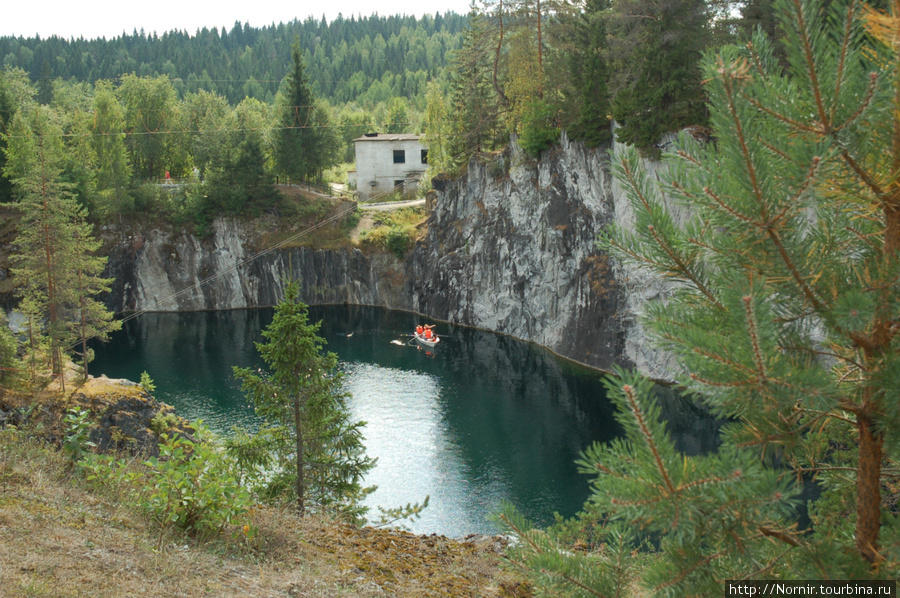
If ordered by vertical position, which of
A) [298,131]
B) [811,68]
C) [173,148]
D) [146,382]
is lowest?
[146,382]

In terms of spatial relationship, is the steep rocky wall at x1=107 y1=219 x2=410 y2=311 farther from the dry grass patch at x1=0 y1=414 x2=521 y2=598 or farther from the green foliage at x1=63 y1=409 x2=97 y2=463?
the dry grass patch at x1=0 y1=414 x2=521 y2=598

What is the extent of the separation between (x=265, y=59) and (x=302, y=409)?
146124 mm

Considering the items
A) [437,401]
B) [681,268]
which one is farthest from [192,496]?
[437,401]

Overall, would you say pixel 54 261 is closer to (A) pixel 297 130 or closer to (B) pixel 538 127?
(B) pixel 538 127

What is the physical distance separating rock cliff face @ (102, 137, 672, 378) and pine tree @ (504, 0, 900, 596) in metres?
21.5

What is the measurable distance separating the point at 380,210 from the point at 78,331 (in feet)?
98.2

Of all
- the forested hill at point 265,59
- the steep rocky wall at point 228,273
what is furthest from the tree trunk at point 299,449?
the forested hill at point 265,59

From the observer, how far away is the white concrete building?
195 feet

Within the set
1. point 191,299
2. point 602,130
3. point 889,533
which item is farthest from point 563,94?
point 889,533

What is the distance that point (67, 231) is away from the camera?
26781 mm

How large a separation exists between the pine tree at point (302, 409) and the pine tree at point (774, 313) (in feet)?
35.8

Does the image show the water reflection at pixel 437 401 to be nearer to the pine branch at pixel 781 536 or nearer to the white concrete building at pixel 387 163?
the white concrete building at pixel 387 163

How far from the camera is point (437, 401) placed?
3266 cm

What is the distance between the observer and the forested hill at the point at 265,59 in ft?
418
